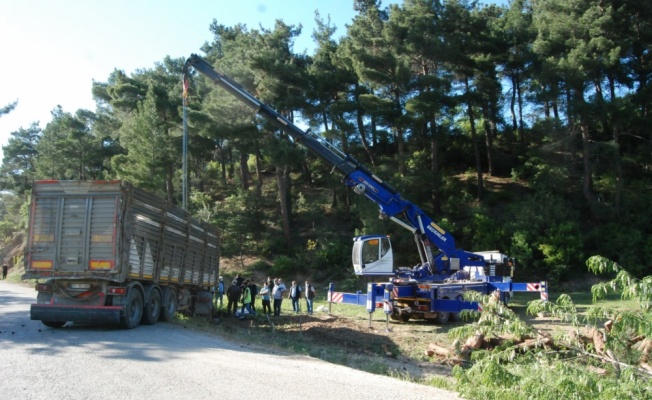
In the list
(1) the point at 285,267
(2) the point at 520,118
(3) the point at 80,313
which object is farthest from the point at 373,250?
(2) the point at 520,118

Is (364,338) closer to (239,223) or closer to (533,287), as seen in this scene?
(533,287)

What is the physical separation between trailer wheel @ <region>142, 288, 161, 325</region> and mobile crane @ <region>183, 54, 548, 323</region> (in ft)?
21.6

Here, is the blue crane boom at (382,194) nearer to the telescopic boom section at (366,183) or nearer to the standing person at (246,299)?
the telescopic boom section at (366,183)

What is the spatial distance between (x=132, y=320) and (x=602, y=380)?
10.0 metres

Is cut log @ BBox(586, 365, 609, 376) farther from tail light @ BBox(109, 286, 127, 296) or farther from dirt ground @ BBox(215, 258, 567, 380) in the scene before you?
tail light @ BBox(109, 286, 127, 296)

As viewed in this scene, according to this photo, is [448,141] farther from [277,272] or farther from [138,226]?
[138,226]

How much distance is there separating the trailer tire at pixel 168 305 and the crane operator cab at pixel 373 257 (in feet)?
21.5

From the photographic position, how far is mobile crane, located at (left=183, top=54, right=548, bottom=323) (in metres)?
17.8

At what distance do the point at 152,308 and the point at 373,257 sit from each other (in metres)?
7.94

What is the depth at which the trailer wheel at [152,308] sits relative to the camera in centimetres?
1326

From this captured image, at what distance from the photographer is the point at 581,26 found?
100 ft

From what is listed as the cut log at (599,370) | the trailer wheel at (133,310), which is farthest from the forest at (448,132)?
the cut log at (599,370)

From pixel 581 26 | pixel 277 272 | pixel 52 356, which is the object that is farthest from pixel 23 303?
pixel 581 26

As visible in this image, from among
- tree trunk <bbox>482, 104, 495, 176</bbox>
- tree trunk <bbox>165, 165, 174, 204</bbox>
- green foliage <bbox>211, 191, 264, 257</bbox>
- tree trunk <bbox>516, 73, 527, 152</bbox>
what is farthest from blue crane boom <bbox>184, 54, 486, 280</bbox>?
tree trunk <bbox>516, 73, 527, 152</bbox>
